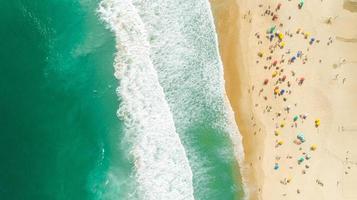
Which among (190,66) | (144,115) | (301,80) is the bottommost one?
(144,115)

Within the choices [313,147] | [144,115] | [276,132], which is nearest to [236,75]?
[276,132]

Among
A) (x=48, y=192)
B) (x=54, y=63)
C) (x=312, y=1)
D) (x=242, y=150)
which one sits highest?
(x=312, y=1)

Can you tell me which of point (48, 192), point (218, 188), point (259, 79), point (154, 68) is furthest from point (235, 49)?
point (48, 192)

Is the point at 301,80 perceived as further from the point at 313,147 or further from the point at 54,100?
the point at 54,100

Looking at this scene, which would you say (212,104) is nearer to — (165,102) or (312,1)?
(165,102)

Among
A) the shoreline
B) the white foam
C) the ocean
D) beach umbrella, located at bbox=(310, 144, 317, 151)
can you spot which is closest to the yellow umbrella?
beach umbrella, located at bbox=(310, 144, 317, 151)

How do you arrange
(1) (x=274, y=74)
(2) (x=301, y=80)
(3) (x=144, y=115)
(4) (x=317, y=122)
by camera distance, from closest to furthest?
(3) (x=144, y=115) < (4) (x=317, y=122) < (1) (x=274, y=74) < (2) (x=301, y=80)

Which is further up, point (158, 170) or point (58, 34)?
point (58, 34)
